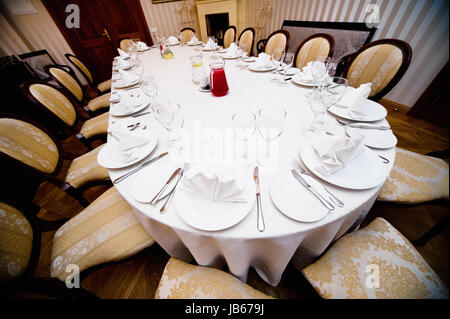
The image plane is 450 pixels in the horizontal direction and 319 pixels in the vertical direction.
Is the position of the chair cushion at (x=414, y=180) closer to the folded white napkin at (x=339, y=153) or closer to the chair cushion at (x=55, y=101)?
the folded white napkin at (x=339, y=153)

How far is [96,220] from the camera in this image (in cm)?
83

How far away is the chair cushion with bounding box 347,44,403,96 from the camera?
3.76ft

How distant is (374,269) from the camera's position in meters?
0.62

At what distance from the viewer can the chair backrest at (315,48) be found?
1.59 meters

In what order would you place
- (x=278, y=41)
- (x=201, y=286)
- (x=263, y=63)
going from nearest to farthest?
1. (x=201, y=286)
2. (x=263, y=63)
3. (x=278, y=41)

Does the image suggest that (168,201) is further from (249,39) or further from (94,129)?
(249,39)

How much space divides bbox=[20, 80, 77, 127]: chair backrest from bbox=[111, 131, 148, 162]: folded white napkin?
1014mm

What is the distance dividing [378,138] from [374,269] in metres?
0.50

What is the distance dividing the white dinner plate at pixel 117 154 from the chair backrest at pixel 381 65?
1508 mm

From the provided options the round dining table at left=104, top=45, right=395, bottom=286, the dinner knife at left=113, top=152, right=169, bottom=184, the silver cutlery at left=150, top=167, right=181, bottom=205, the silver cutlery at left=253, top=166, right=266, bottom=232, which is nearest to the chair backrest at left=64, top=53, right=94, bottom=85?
the round dining table at left=104, top=45, right=395, bottom=286

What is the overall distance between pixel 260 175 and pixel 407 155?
1030 mm

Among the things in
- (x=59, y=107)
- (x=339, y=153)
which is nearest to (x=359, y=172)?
(x=339, y=153)

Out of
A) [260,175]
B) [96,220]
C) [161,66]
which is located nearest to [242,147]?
[260,175]
